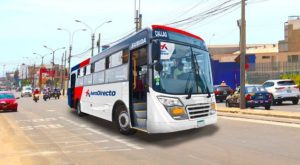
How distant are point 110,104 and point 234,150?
574cm

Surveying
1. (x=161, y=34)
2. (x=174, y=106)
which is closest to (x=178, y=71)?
(x=174, y=106)

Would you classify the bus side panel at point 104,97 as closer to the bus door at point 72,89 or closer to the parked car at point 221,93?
the bus door at point 72,89

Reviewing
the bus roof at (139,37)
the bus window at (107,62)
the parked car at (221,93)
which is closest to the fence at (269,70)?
the parked car at (221,93)

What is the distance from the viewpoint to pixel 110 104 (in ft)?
45.7

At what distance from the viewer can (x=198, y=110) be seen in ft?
37.7

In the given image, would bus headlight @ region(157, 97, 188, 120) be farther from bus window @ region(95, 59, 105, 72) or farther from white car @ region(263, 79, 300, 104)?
white car @ region(263, 79, 300, 104)

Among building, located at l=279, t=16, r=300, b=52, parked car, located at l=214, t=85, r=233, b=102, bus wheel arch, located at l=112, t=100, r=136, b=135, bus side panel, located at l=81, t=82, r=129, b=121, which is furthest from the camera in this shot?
building, located at l=279, t=16, r=300, b=52

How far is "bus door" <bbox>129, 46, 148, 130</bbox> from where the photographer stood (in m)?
11.3

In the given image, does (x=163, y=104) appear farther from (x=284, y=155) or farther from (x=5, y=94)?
(x=5, y=94)

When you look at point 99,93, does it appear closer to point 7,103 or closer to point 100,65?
point 100,65

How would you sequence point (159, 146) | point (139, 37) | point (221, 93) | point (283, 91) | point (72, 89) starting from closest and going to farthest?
point (159, 146)
point (139, 37)
point (72, 89)
point (283, 91)
point (221, 93)

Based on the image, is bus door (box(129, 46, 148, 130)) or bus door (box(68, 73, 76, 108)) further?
bus door (box(68, 73, 76, 108))

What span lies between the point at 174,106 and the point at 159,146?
3.82 feet

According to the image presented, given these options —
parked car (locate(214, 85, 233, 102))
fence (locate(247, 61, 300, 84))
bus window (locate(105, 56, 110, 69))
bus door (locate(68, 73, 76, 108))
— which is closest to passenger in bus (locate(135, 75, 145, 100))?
bus window (locate(105, 56, 110, 69))
